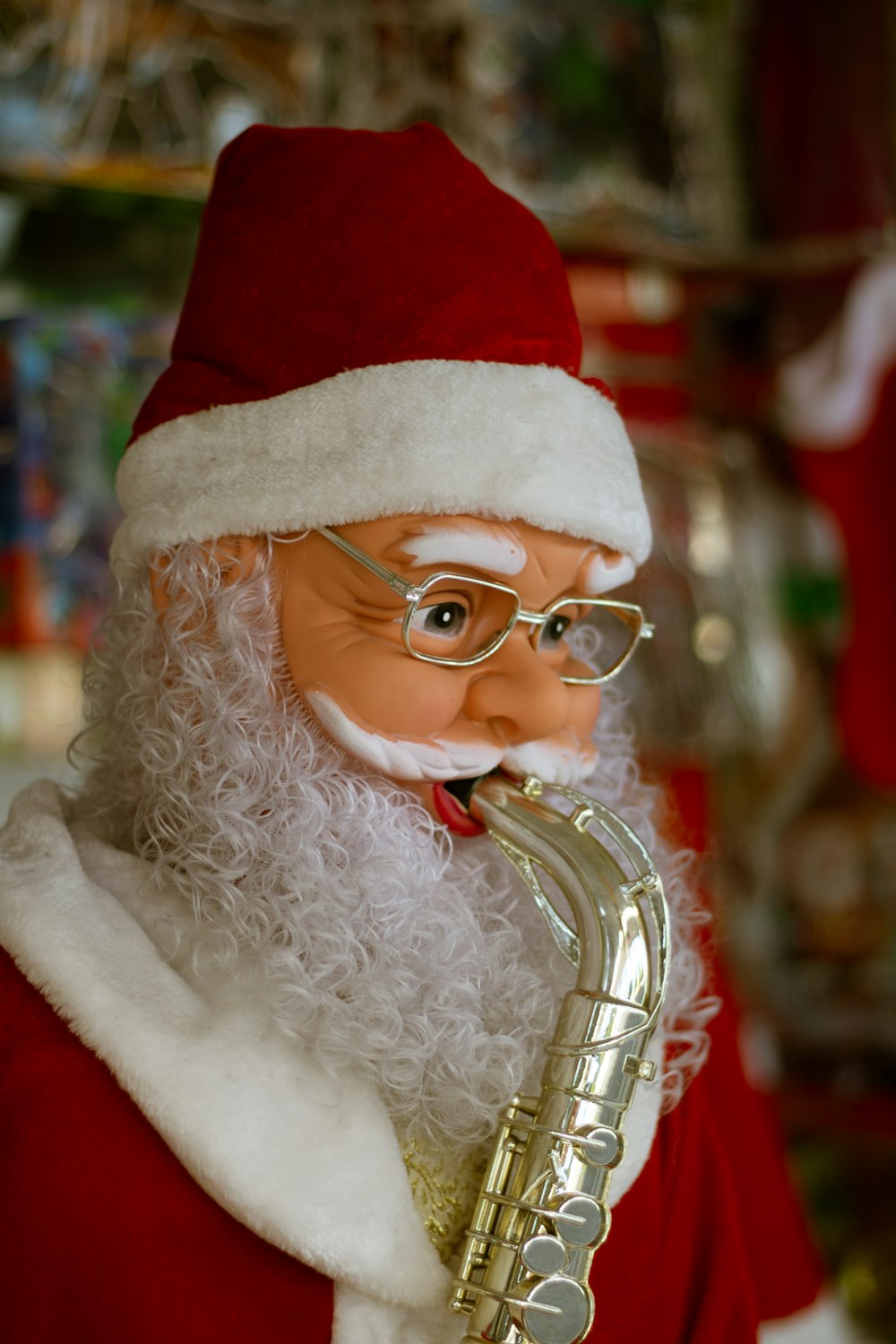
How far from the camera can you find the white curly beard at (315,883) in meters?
0.83

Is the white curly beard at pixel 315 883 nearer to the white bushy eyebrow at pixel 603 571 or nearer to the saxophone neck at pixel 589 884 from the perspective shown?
the saxophone neck at pixel 589 884

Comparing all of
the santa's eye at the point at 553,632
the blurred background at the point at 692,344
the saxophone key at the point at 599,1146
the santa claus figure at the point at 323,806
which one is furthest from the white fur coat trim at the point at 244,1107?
the blurred background at the point at 692,344

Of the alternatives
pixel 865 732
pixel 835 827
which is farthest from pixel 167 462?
pixel 835 827

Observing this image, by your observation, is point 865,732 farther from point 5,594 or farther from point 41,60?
point 41,60

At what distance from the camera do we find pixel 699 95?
2215 millimetres

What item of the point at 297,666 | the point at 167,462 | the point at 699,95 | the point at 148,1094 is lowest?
the point at 148,1094

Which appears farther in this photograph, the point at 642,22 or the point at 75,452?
the point at 642,22

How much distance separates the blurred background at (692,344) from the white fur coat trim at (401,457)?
800mm

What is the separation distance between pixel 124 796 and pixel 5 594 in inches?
31.9

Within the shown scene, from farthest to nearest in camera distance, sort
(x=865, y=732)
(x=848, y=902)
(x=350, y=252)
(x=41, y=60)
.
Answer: (x=848, y=902)
(x=865, y=732)
(x=41, y=60)
(x=350, y=252)

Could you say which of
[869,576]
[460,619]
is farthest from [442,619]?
[869,576]

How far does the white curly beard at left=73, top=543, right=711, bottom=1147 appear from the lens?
83cm

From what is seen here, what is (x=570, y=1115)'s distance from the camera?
2.59ft

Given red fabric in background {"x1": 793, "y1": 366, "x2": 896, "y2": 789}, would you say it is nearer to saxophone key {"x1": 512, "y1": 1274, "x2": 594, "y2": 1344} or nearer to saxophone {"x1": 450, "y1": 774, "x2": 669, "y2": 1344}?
saxophone {"x1": 450, "y1": 774, "x2": 669, "y2": 1344}
